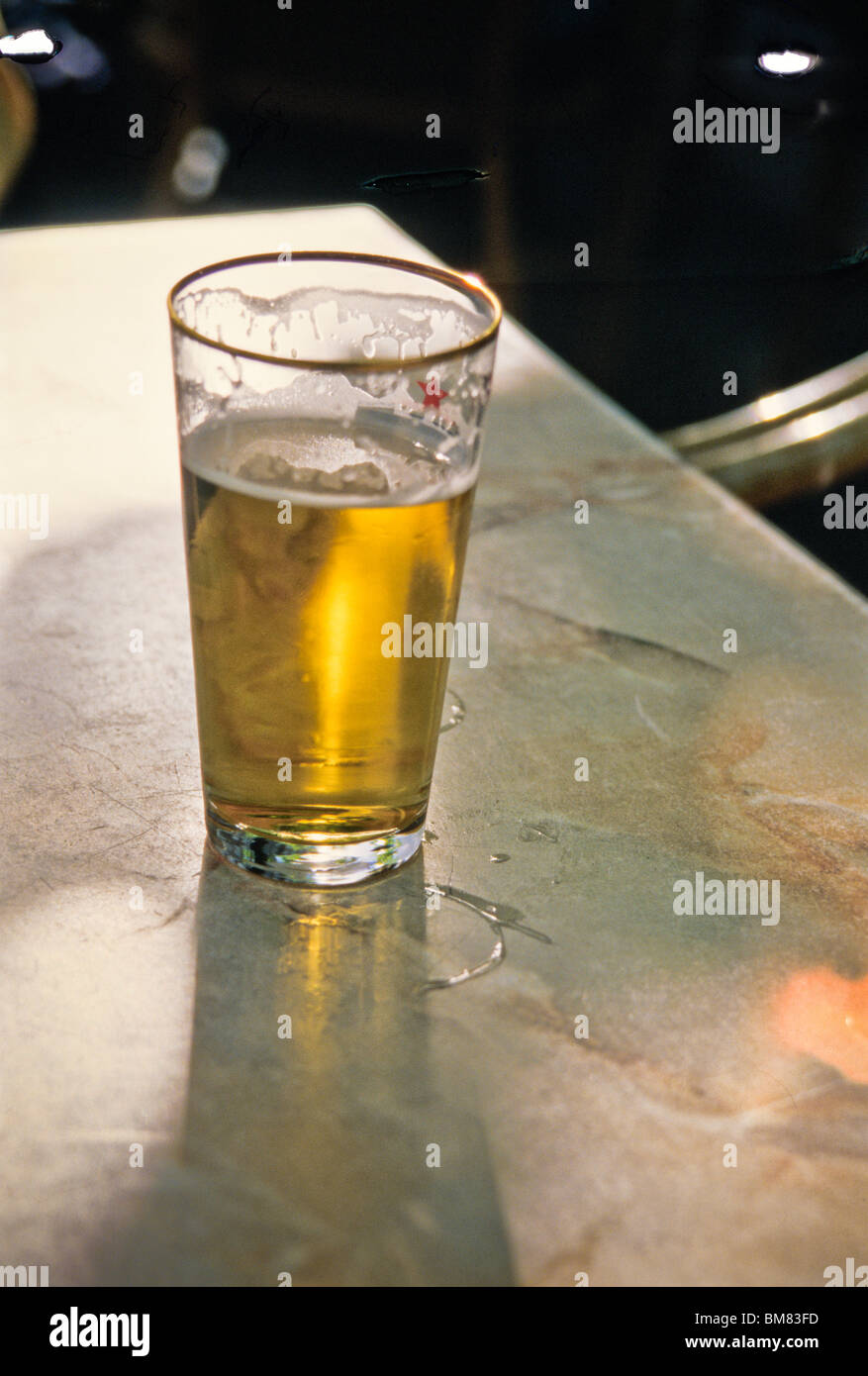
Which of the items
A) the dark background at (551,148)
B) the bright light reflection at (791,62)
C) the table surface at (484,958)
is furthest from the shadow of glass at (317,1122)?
the bright light reflection at (791,62)

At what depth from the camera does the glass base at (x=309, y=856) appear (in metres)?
0.54

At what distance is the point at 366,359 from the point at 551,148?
2.61 metres

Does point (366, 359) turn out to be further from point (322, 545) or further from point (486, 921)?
point (486, 921)

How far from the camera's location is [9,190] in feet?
9.87

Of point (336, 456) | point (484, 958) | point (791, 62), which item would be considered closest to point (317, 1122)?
point (484, 958)

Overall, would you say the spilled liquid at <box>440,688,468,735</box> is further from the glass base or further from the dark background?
the dark background

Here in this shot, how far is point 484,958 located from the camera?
1.72ft

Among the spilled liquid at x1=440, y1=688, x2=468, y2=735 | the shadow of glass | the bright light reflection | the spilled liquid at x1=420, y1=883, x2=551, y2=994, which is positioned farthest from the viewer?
the bright light reflection

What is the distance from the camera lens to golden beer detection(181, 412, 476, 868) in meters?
0.50

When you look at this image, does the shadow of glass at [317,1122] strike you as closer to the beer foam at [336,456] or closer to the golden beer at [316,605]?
the golden beer at [316,605]

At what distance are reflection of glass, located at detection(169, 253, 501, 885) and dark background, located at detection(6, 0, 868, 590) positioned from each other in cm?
182

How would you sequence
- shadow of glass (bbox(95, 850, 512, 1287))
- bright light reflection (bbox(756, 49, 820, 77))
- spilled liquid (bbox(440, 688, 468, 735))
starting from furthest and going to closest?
bright light reflection (bbox(756, 49, 820, 77)) < spilled liquid (bbox(440, 688, 468, 735)) < shadow of glass (bbox(95, 850, 512, 1287))

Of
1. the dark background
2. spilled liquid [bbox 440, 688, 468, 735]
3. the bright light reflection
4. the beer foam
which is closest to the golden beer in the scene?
the beer foam
